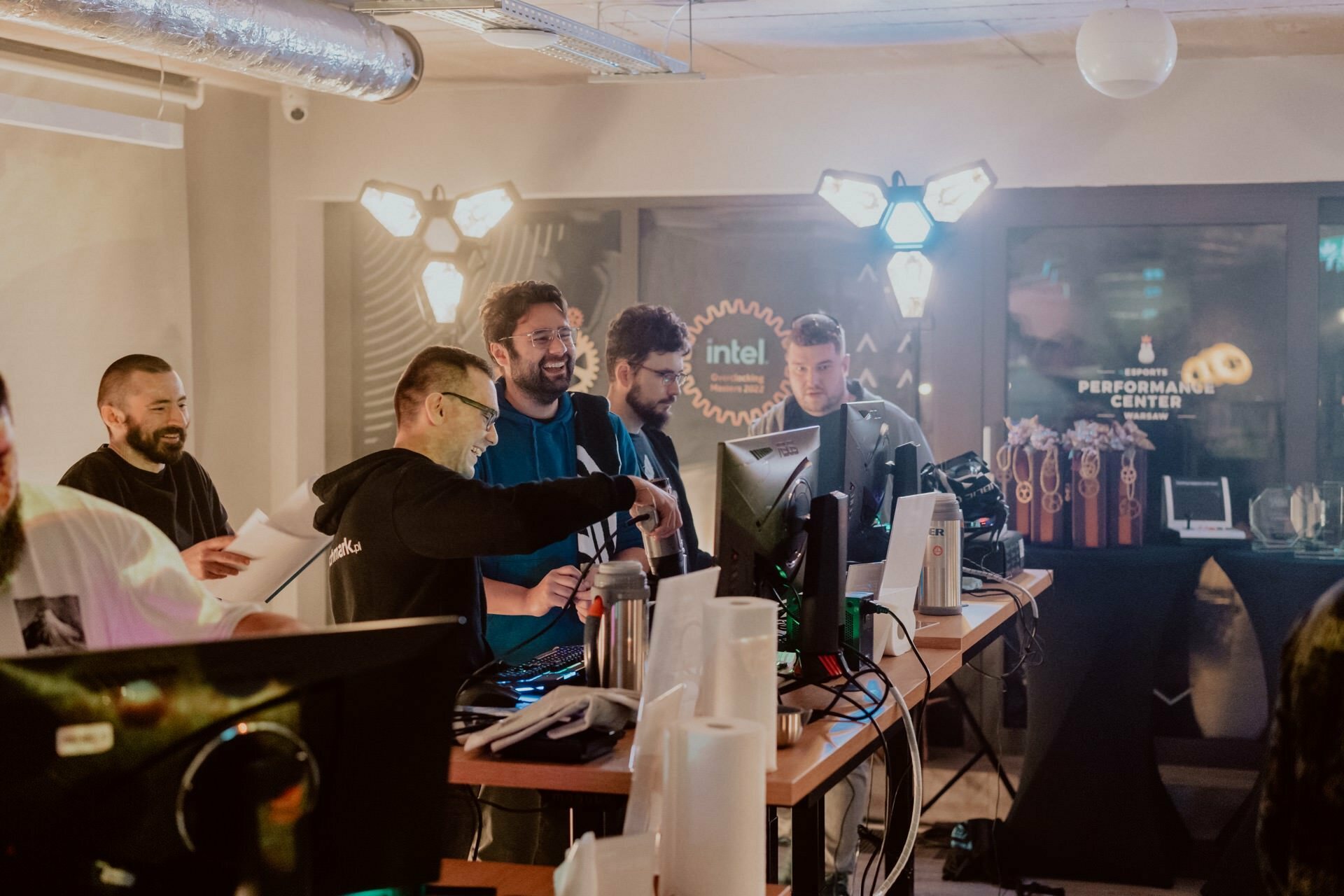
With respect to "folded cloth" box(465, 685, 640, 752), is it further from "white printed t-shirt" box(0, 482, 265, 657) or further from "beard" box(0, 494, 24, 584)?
"beard" box(0, 494, 24, 584)

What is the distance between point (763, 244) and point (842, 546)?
3.34m

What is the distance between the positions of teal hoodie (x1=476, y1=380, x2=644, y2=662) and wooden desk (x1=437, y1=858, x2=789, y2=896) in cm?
103

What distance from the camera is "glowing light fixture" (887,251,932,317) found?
526 centimetres

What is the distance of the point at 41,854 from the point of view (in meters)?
1.04

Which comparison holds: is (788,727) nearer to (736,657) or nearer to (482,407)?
(736,657)

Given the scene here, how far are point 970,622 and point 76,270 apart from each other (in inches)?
143

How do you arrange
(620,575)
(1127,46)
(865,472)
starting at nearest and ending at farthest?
(620,575) < (865,472) < (1127,46)

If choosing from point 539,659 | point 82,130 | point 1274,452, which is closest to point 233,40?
A: point 82,130

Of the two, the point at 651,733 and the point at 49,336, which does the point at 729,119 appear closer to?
the point at 49,336

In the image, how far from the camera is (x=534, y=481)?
9.73 feet

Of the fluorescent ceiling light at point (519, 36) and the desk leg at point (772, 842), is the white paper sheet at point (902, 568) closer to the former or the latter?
the desk leg at point (772, 842)

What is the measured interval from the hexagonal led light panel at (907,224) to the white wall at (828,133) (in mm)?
314

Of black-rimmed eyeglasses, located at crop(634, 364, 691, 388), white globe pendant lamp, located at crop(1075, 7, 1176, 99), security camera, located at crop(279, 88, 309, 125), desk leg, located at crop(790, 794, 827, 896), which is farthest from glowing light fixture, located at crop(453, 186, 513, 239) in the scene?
desk leg, located at crop(790, 794, 827, 896)

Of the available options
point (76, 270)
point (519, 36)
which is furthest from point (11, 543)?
point (76, 270)
